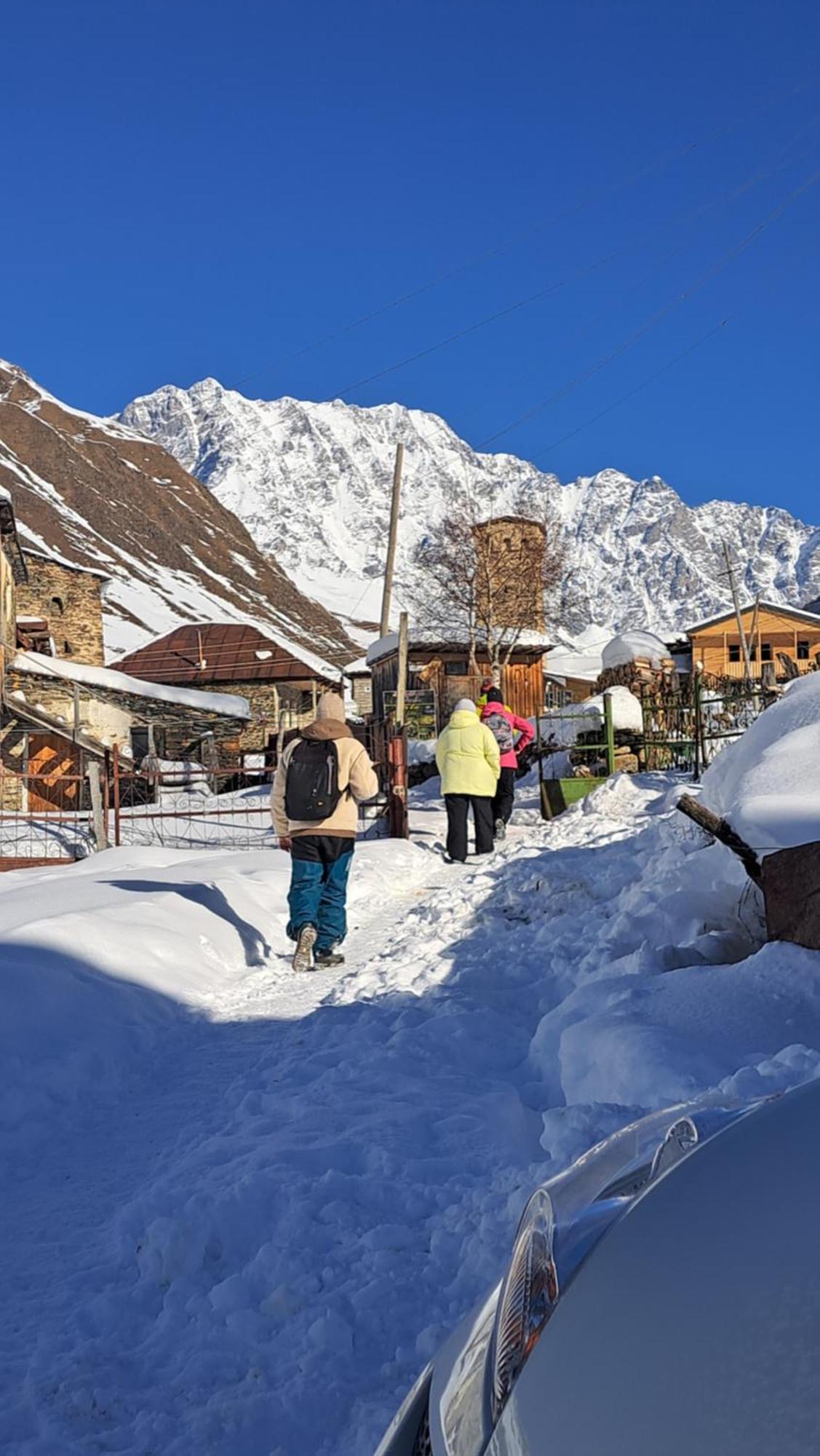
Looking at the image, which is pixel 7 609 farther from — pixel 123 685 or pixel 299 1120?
pixel 299 1120

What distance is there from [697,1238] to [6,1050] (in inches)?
154

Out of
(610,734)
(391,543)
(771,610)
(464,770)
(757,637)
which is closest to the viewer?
(464,770)

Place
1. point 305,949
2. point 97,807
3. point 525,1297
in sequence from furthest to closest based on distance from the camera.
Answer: point 97,807 < point 305,949 < point 525,1297

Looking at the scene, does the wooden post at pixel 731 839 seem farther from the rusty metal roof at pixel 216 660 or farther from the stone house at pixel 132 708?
the rusty metal roof at pixel 216 660

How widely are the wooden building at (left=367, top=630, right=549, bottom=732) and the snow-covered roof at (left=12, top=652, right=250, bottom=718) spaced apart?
4582 millimetres

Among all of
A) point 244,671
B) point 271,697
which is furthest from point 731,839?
point 244,671

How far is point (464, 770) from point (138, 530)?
5466 inches

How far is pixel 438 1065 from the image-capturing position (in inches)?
175

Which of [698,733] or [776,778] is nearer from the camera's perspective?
[776,778]

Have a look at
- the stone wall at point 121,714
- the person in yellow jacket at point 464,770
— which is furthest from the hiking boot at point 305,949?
the stone wall at point 121,714

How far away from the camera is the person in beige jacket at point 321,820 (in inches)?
274

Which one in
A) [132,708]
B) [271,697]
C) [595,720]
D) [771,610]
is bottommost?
[595,720]

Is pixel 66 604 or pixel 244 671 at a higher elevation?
pixel 66 604

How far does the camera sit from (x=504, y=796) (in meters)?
13.4
